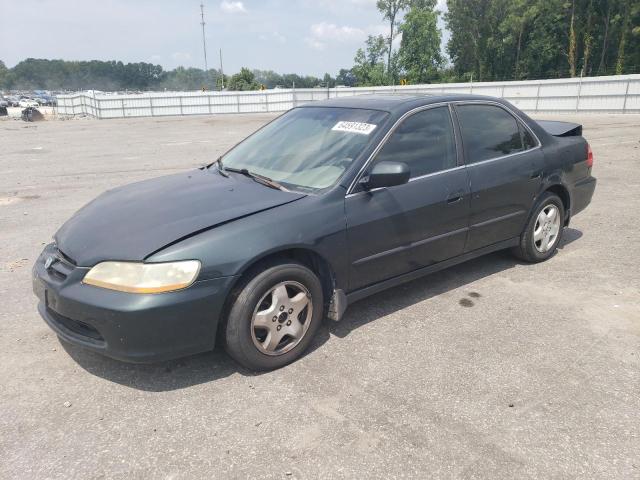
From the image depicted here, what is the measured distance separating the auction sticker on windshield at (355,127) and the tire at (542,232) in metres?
1.95

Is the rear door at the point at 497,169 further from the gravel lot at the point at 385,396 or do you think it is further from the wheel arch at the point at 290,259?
the wheel arch at the point at 290,259

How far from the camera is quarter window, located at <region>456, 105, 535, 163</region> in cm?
405

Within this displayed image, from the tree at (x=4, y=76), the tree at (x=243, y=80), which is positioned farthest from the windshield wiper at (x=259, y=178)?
the tree at (x=4, y=76)

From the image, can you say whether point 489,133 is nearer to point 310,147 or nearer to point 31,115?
point 310,147

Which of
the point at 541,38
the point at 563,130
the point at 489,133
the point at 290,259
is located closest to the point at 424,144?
the point at 489,133

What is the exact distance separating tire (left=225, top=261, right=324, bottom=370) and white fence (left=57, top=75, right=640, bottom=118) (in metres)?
19.8

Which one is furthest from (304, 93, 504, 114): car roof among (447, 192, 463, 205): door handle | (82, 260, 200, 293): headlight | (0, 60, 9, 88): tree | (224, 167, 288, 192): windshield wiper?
(0, 60, 9, 88): tree

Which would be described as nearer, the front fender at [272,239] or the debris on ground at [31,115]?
the front fender at [272,239]

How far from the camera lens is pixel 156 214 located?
10.2 ft

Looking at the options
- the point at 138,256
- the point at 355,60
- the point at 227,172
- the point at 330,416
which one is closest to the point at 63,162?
the point at 227,172

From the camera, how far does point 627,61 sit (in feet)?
147

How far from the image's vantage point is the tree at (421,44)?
6581 centimetres

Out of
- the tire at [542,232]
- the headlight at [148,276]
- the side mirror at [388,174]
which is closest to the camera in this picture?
the headlight at [148,276]

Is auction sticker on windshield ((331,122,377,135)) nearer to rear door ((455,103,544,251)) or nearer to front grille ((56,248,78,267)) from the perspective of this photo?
rear door ((455,103,544,251))
